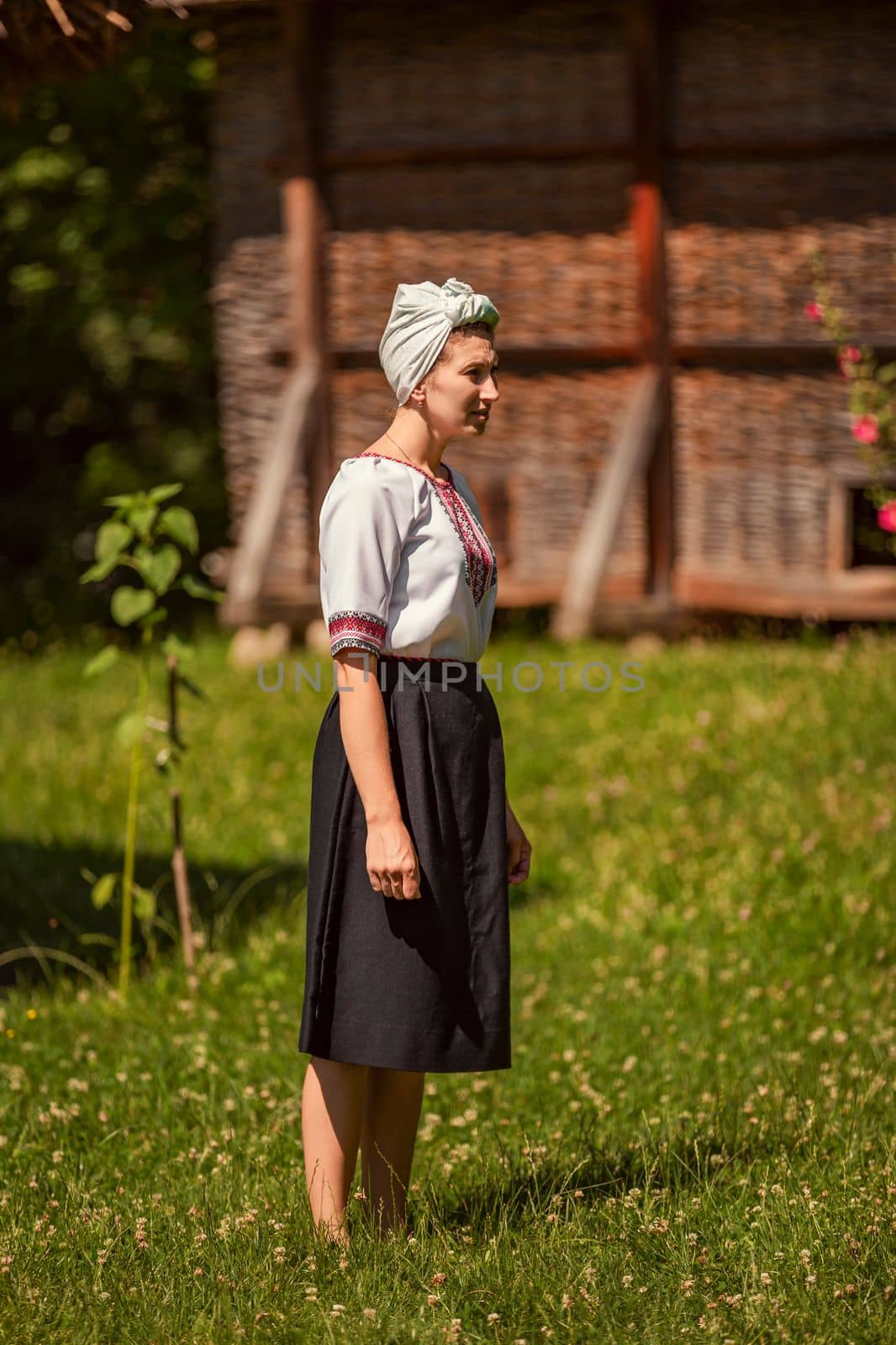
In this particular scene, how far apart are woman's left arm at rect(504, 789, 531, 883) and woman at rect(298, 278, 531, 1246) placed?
0.50ft

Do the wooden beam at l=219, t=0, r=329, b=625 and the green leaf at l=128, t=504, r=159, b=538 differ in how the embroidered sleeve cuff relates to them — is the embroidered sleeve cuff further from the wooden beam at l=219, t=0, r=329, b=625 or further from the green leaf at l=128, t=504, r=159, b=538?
the wooden beam at l=219, t=0, r=329, b=625

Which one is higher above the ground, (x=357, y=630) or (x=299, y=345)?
(x=299, y=345)

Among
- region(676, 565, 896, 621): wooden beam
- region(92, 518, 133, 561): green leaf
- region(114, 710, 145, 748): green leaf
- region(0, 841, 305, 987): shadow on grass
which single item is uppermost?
region(676, 565, 896, 621): wooden beam

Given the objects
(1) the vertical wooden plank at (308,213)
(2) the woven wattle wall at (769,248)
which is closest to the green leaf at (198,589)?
(2) the woven wattle wall at (769,248)

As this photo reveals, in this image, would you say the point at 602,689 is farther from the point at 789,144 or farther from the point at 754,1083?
the point at 754,1083

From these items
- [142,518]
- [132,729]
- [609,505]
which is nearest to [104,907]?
[132,729]

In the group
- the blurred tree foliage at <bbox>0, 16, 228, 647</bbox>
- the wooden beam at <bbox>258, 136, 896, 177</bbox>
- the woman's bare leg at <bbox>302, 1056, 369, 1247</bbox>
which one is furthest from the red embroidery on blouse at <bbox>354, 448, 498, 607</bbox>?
the blurred tree foliage at <bbox>0, 16, 228, 647</bbox>

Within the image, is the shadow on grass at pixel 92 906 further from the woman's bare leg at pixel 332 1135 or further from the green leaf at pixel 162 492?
the woman's bare leg at pixel 332 1135

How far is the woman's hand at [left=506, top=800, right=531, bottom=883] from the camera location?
372 cm

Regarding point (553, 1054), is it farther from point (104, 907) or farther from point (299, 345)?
point (299, 345)

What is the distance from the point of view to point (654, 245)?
10.7 meters

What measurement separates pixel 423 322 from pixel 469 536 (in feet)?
1.51

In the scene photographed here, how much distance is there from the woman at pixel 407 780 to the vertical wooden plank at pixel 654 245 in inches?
295

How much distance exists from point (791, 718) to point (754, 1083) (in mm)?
3398
